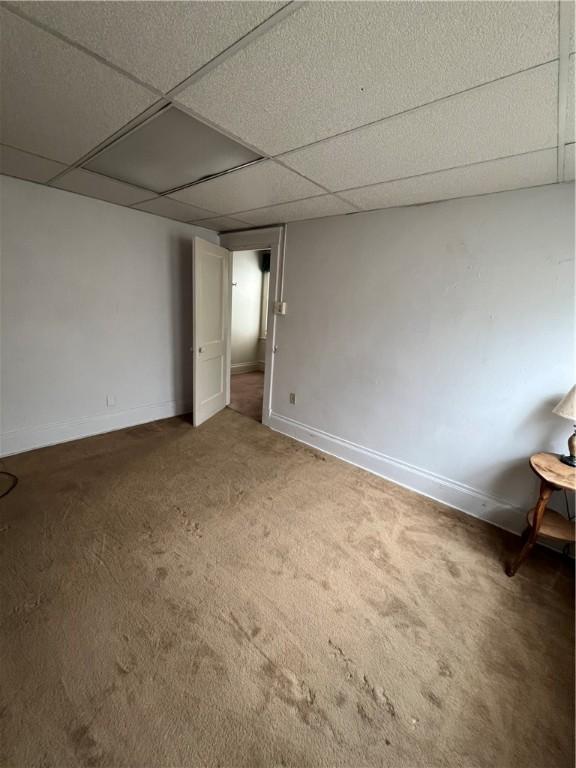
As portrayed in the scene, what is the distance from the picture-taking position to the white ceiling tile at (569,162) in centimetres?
148

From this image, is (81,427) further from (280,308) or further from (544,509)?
(544,509)

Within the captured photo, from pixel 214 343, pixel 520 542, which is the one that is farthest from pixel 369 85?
pixel 214 343

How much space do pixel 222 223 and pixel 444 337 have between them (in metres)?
2.64

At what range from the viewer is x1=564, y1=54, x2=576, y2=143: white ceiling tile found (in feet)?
3.38

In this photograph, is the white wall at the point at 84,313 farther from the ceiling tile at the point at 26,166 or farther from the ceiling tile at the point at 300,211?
the ceiling tile at the point at 300,211

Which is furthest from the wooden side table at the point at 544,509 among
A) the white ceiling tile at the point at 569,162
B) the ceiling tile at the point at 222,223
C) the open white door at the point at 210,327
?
the ceiling tile at the point at 222,223

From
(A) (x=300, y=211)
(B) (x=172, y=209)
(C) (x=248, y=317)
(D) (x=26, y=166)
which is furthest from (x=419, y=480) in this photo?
(C) (x=248, y=317)

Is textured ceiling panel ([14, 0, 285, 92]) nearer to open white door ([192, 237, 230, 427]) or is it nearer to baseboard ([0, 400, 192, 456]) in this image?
open white door ([192, 237, 230, 427])

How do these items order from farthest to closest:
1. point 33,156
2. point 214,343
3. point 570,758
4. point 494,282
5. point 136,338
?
point 214,343 < point 136,338 < point 494,282 < point 33,156 < point 570,758

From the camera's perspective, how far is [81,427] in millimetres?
3174

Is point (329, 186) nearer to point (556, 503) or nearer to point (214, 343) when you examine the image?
point (214, 343)

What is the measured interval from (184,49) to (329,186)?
1.29m

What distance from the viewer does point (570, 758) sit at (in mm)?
1100

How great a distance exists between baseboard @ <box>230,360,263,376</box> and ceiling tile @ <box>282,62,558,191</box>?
4.77m
